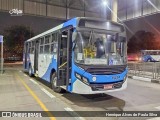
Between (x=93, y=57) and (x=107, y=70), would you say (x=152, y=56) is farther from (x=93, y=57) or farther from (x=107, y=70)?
(x=93, y=57)

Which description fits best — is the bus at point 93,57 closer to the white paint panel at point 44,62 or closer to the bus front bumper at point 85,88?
the bus front bumper at point 85,88

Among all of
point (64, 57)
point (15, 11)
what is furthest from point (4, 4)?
point (64, 57)

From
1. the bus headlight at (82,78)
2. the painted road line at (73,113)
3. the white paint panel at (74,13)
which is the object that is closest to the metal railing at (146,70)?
the bus headlight at (82,78)

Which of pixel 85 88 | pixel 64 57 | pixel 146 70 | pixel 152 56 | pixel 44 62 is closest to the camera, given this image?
pixel 85 88

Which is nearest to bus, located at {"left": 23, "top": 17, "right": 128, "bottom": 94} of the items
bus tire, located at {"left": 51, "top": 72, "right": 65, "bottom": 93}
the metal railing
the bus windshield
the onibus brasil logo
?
the bus windshield

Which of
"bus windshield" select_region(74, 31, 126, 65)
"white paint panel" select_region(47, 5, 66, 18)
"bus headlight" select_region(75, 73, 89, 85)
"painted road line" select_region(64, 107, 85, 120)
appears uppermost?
"white paint panel" select_region(47, 5, 66, 18)

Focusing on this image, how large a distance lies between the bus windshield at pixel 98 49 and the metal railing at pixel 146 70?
24.9ft

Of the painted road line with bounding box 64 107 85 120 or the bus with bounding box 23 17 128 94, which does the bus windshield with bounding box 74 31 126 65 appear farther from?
the painted road line with bounding box 64 107 85 120

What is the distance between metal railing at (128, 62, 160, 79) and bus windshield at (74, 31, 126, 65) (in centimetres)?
760

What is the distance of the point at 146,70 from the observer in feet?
57.6

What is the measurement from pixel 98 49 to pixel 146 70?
9.84 m

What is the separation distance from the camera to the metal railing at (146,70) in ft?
52.7

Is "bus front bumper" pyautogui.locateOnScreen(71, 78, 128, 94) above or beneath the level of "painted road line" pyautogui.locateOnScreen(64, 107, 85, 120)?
above

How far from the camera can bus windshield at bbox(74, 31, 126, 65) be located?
854 centimetres
